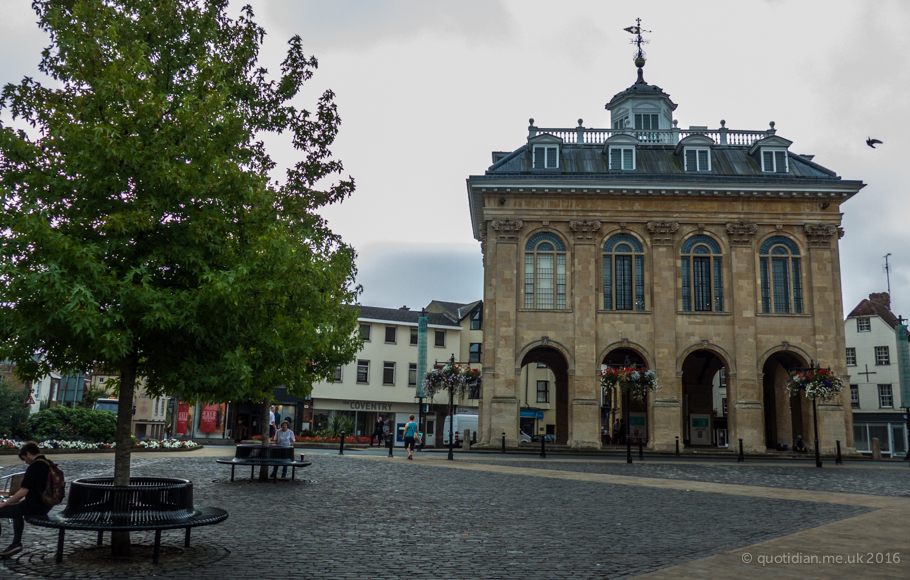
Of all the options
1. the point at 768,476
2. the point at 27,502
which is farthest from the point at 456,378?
the point at 27,502

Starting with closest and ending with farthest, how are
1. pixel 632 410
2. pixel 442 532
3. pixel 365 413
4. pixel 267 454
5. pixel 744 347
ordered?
pixel 442 532, pixel 267 454, pixel 744 347, pixel 632 410, pixel 365 413

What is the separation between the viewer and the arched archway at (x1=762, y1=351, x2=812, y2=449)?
39438 mm

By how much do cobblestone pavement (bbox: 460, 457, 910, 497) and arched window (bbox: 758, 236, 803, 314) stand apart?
14.4m

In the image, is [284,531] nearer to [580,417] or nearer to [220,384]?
[220,384]

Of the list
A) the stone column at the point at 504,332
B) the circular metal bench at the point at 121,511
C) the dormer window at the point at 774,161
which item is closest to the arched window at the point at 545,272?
the stone column at the point at 504,332

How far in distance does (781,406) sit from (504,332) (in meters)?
17.1

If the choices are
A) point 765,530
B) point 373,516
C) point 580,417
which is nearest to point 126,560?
point 373,516

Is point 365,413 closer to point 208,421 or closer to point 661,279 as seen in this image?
point 208,421

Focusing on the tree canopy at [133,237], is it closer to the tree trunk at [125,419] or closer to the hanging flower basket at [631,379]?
the tree trunk at [125,419]

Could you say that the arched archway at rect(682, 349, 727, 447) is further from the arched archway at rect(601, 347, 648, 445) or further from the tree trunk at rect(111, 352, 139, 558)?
the tree trunk at rect(111, 352, 139, 558)

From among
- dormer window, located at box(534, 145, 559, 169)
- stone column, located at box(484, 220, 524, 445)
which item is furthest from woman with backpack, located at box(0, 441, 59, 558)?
dormer window, located at box(534, 145, 559, 169)

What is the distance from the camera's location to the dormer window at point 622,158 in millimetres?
40250

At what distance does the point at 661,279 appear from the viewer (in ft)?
124

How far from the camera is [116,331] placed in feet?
24.9
